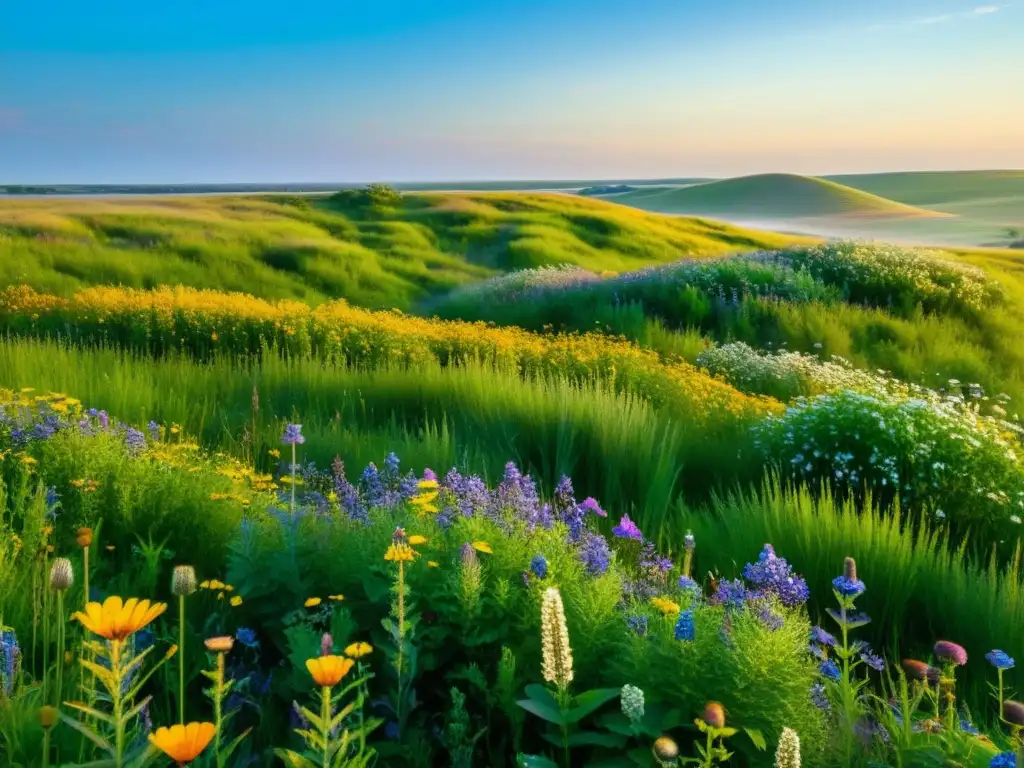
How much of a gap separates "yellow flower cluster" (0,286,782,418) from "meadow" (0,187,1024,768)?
0.20 ft

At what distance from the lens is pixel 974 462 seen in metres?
5.98

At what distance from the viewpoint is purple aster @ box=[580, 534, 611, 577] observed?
2.95 m

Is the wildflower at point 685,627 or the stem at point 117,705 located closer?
the stem at point 117,705

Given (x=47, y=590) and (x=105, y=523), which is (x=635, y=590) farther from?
(x=105, y=523)

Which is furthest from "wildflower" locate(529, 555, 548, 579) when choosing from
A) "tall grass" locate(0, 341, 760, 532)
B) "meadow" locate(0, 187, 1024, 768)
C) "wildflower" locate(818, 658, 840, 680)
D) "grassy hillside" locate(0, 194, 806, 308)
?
"grassy hillside" locate(0, 194, 806, 308)

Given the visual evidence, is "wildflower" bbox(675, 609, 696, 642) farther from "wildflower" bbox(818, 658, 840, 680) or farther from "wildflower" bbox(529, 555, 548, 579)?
"wildflower" bbox(818, 658, 840, 680)

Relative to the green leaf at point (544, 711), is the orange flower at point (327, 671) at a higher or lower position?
higher

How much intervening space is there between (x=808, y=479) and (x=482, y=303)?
10758mm

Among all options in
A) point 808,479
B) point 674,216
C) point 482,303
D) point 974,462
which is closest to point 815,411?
point 808,479

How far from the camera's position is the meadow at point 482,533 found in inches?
88.0

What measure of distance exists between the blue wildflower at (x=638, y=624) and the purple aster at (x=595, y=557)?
38 centimetres

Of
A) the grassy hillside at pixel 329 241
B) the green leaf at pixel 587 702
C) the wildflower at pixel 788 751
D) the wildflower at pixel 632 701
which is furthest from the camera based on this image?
the grassy hillside at pixel 329 241

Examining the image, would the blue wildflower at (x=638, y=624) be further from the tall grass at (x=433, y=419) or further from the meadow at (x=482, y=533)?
the tall grass at (x=433, y=419)

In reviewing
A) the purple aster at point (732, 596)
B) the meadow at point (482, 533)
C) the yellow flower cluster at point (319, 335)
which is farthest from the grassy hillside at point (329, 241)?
the purple aster at point (732, 596)
